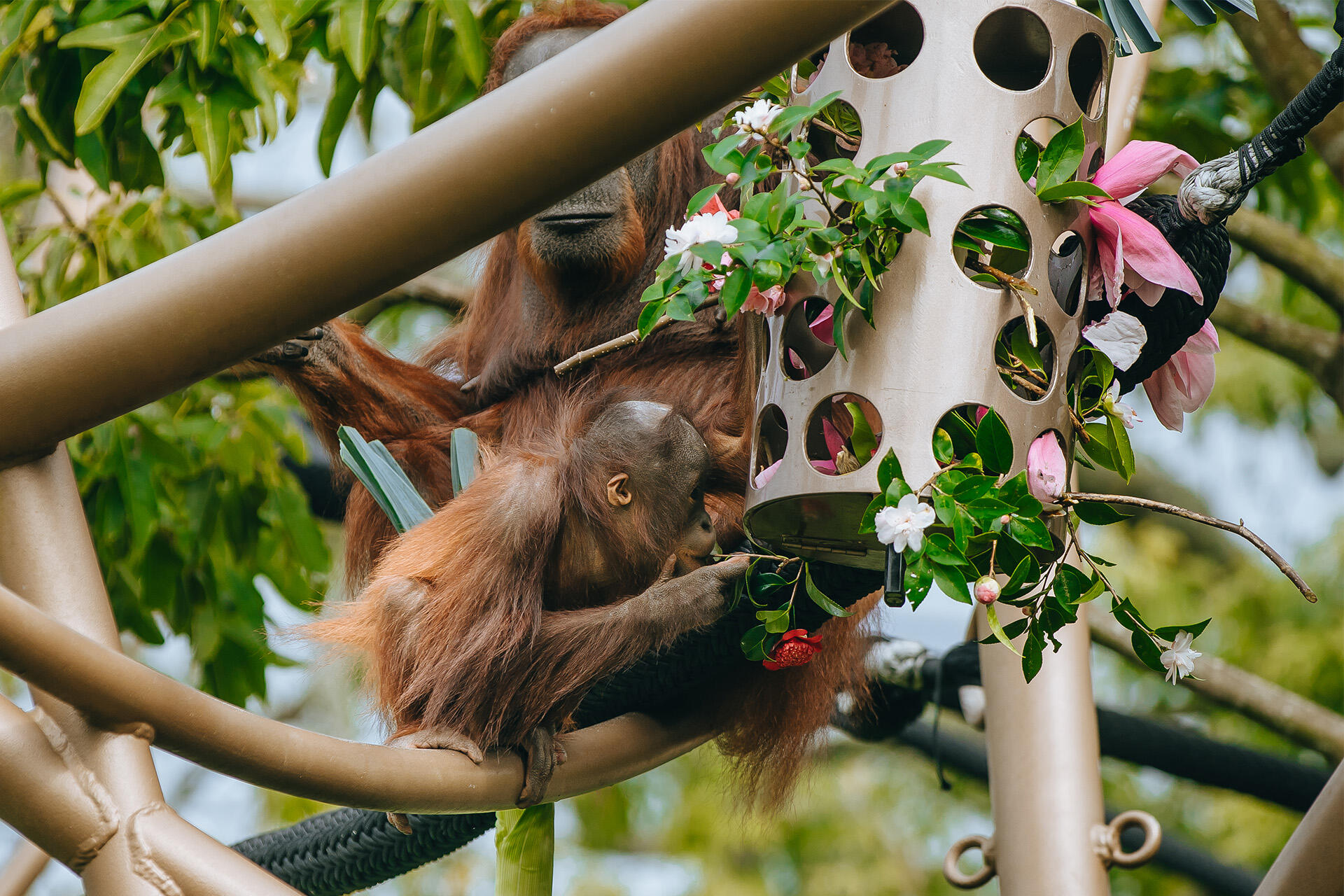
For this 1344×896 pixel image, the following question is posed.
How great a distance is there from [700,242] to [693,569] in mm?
597

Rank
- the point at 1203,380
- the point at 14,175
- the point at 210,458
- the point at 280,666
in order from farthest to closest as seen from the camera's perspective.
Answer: the point at 14,175
the point at 280,666
the point at 210,458
the point at 1203,380

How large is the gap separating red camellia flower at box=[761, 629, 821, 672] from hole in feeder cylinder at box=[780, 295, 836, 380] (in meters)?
0.28

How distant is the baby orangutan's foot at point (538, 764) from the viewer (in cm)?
166

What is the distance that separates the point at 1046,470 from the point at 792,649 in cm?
35

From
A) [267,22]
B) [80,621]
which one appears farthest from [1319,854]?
[267,22]

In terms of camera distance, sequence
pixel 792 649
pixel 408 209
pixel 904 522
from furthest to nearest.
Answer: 1. pixel 792 649
2. pixel 904 522
3. pixel 408 209

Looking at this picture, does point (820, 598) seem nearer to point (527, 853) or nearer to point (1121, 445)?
point (1121, 445)

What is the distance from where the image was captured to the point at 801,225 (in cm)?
127

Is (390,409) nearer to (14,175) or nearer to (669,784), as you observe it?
(14,175)

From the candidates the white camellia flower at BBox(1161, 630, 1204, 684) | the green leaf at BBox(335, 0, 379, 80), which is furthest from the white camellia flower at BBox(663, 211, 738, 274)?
the green leaf at BBox(335, 0, 379, 80)

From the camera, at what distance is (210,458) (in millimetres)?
2967

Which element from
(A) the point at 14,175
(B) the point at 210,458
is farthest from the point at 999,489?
(A) the point at 14,175

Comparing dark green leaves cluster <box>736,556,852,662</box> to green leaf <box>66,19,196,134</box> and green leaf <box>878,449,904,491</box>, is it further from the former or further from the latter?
green leaf <box>66,19,196,134</box>

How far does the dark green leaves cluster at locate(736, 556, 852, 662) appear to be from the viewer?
4.75 feet
